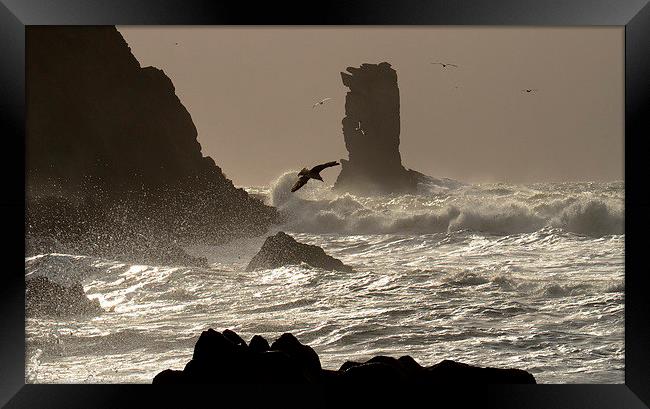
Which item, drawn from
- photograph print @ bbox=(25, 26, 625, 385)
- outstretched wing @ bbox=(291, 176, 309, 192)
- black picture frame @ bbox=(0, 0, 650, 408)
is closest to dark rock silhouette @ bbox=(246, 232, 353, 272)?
photograph print @ bbox=(25, 26, 625, 385)

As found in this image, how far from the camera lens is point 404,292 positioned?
16.9 ft

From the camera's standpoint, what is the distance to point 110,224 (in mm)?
5309

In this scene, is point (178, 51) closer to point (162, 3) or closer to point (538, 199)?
point (162, 3)

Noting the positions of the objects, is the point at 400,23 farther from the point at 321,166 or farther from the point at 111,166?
the point at 111,166

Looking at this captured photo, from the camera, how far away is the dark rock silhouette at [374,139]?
16.8 ft

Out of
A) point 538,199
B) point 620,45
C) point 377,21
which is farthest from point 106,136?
point 620,45

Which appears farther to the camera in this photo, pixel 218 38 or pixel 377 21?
pixel 218 38

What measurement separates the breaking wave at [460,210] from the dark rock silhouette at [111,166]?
290 mm

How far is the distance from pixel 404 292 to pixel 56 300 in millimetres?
2227

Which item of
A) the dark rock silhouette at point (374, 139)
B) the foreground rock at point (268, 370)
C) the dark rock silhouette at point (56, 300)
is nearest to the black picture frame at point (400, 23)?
the foreground rock at point (268, 370)

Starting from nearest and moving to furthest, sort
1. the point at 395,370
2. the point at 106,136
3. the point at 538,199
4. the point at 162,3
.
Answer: the point at 162,3 < the point at 395,370 < the point at 538,199 < the point at 106,136

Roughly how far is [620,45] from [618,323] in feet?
5.78

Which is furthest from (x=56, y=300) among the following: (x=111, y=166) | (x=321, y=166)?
(x=321, y=166)

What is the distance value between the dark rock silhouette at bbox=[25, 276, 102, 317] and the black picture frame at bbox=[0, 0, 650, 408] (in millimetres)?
831
